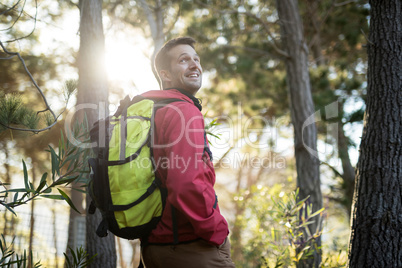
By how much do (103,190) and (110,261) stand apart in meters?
1.55

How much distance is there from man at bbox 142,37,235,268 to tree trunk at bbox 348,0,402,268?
1.12 meters

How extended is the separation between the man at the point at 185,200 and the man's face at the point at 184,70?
0.28m

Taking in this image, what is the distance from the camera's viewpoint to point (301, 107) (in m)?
5.26

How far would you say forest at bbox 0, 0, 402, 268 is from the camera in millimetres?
2229

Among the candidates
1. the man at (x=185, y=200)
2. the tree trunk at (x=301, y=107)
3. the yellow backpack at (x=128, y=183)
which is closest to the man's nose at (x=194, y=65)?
the man at (x=185, y=200)

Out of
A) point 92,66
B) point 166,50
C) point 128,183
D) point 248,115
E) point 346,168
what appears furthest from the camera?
point 248,115

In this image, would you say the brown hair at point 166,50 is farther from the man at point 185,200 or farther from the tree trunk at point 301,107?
the tree trunk at point 301,107

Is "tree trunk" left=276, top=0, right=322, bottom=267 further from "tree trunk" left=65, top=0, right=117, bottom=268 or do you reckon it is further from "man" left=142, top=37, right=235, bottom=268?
"man" left=142, top=37, right=235, bottom=268

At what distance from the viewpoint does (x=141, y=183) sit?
5.05ft

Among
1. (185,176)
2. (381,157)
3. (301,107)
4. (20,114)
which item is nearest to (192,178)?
(185,176)

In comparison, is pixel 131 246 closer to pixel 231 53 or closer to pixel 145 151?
pixel 231 53

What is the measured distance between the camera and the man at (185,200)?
144 centimetres

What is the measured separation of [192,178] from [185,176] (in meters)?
0.03

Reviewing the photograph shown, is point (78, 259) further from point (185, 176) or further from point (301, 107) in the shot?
point (301, 107)
